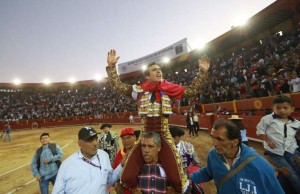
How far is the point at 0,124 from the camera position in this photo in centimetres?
3581

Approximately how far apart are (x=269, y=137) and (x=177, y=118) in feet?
60.5

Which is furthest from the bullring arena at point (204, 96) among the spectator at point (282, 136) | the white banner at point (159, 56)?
the spectator at point (282, 136)

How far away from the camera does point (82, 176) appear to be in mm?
2527

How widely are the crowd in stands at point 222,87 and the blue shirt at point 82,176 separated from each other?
846 cm

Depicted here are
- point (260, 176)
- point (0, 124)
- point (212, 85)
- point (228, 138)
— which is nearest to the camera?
point (260, 176)

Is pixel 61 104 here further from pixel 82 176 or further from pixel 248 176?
pixel 248 176

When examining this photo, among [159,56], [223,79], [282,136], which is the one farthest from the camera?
[159,56]

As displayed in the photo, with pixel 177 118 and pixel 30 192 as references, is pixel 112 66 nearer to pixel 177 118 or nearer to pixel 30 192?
pixel 30 192

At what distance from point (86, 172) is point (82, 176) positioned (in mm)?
62

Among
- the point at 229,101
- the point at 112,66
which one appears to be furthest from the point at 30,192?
the point at 229,101

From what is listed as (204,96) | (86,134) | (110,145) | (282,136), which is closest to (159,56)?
(204,96)

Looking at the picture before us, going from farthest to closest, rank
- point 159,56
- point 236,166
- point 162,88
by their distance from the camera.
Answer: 1. point 159,56
2. point 162,88
3. point 236,166

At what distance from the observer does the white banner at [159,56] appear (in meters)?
31.1

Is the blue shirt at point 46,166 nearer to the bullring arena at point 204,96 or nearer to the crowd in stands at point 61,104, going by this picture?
the bullring arena at point 204,96
